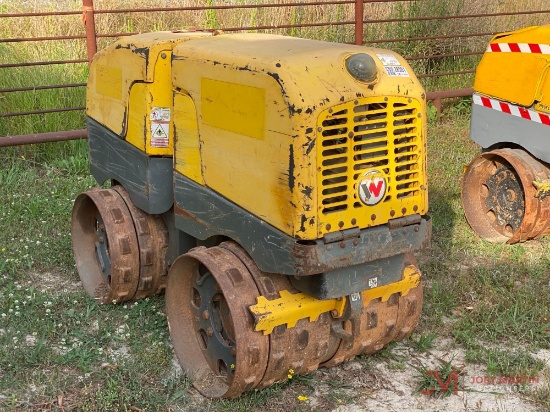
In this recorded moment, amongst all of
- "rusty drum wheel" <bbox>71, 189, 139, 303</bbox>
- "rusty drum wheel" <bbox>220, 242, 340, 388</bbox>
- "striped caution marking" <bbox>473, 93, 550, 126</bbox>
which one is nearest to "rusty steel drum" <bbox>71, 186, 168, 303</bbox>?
"rusty drum wheel" <bbox>71, 189, 139, 303</bbox>

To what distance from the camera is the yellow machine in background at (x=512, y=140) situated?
16.0 feet

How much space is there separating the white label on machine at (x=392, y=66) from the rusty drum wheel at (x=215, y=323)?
3.16 feet

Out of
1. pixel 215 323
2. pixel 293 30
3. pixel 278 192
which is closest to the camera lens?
pixel 278 192

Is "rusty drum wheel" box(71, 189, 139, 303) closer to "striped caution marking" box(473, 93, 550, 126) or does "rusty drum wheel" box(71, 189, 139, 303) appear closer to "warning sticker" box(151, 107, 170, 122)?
"warning sticker" box(151, 107, 170, 122)

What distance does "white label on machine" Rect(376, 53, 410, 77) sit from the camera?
10.3ft

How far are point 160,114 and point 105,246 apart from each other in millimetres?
918

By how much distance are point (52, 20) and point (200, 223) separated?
20.4ft

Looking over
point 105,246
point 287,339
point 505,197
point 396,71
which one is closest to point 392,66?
point 396,71

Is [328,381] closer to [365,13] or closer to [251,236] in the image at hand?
[251,236]

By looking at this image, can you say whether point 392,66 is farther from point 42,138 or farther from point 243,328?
point 42,138

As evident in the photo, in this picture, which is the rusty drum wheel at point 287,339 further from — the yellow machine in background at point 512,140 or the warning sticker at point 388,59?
the yellow machine in background at point 512,140

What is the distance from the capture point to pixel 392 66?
10.4 ft

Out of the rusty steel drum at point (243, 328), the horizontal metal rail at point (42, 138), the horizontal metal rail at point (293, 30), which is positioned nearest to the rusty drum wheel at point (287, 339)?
the rusty steel drum at point (243, 328)

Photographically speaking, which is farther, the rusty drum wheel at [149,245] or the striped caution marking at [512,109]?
the striped caution marking at [512,109]
